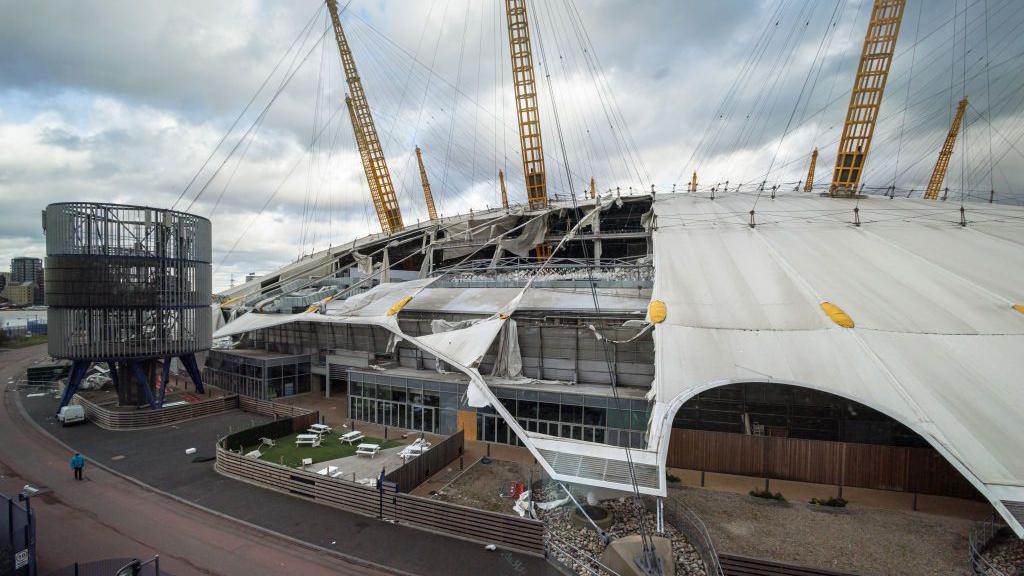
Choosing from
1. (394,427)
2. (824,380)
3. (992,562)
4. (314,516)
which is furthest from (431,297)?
(992,562)

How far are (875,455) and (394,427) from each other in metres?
24.3

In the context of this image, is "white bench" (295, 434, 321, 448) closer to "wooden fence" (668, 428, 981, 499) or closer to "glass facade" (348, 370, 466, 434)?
"glass facade" (348, 370, 466, 434)

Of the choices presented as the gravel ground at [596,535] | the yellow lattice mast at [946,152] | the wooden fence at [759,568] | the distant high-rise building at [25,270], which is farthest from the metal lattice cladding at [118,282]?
the distant high-rise building at [25,270]

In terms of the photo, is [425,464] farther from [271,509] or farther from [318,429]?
[318,429]

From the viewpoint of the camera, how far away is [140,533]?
14531 mm

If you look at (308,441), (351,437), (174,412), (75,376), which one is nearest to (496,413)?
(351,437)

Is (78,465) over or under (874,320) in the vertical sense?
under

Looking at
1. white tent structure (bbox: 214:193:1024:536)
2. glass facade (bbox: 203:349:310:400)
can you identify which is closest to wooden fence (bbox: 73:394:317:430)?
glass facade (bbox: 203:349:310:400)

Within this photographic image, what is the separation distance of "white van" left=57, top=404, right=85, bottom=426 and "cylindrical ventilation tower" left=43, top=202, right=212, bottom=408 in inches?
94.5

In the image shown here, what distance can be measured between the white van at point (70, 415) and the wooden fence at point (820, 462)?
34.6 meters

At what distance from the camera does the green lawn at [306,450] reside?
21.2 m

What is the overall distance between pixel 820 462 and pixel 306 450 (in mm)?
24619

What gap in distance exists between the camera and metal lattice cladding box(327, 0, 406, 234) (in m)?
60.5

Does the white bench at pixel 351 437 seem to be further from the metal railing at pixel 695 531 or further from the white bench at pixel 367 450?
the metal railing at pixel 695 531
